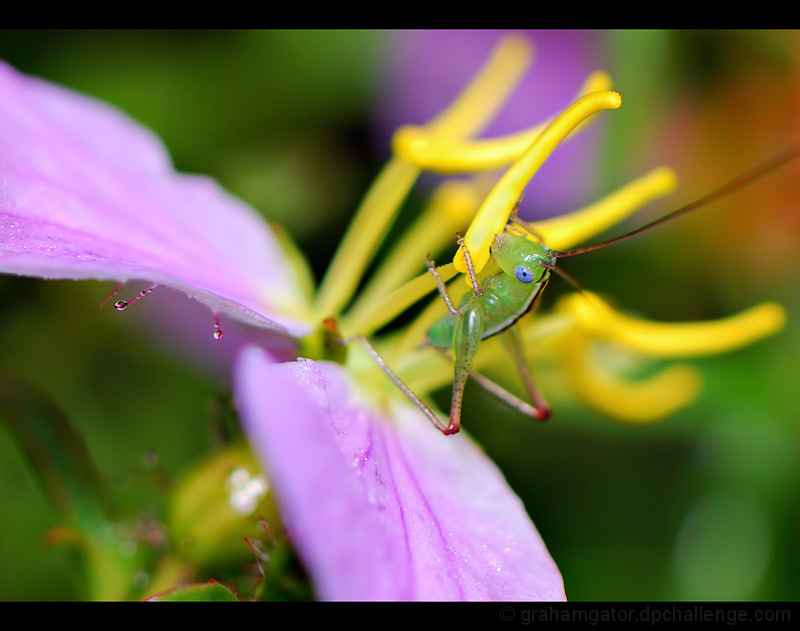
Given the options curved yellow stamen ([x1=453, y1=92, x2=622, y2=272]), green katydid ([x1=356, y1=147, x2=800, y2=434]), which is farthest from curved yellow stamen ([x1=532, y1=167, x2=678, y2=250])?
curved yellow stamen ([x1=453, y1=92, x2=622, y2=272])

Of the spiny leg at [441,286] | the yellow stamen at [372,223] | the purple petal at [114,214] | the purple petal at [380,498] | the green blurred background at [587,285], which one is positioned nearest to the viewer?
the purple petal at [380,498]

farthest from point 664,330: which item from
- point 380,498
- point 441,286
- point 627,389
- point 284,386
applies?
point 284,386

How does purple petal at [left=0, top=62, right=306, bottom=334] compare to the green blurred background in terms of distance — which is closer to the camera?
purple petal at [left=0, top=62, right=306, bottom=334]

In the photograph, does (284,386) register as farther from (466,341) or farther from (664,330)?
(664,330)

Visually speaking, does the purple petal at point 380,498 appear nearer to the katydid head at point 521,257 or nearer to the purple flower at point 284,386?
the purple flower at point 284,386

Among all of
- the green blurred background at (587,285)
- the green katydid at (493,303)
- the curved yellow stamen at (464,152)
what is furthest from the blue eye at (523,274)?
the green blurred background at (587,285)

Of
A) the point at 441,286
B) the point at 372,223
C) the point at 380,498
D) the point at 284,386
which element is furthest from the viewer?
the point at 372,223

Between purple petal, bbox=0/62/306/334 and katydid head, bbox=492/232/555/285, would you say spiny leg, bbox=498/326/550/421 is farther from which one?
purple petal, bbox=0/62/306/334
